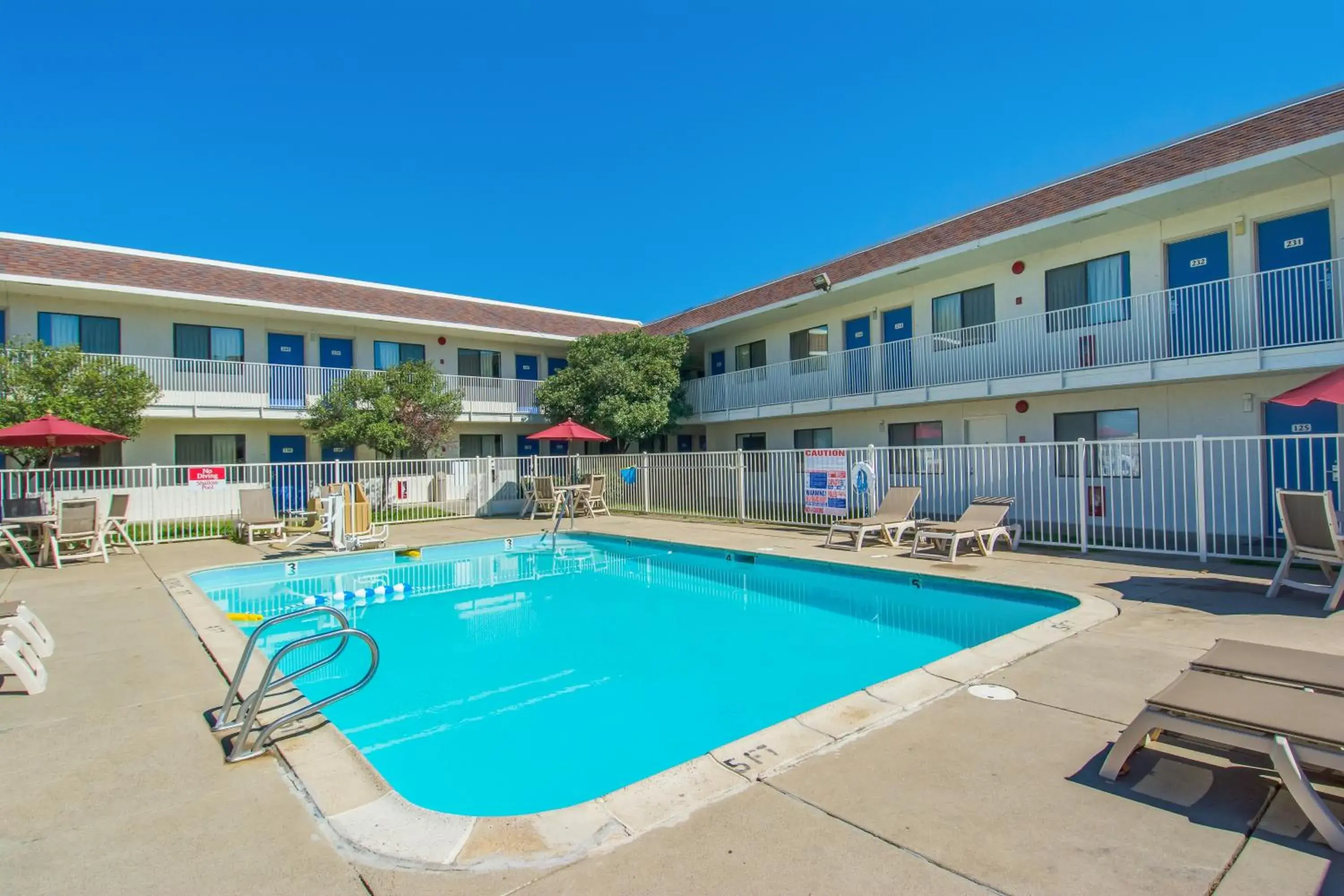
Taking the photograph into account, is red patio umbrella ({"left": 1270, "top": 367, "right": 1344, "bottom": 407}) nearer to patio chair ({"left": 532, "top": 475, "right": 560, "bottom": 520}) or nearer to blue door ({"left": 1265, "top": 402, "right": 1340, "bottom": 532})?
blue door ({"left": 1265, "top": 402, "right": 1340, "bottom": 532})

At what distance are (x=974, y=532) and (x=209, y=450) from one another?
850 inches

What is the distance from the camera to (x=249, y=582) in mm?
10695

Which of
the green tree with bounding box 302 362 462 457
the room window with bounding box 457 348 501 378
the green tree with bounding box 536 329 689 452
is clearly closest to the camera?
the green tree with bounding box 302 362 462 457

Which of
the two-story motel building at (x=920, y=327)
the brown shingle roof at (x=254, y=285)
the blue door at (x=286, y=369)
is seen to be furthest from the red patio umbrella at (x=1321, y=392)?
the blue door at (x=286, y=369)

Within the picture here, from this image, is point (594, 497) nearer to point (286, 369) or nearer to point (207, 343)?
point (286, 369)

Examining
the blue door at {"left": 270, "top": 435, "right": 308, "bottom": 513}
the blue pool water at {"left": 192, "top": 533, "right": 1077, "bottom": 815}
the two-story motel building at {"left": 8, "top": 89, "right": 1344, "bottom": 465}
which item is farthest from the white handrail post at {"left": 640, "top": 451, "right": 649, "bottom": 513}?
the blue door at {"left": 270, "top": 435, "right": 308, "bottom": 513}

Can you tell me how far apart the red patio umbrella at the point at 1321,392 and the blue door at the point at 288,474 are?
17680 millimetres

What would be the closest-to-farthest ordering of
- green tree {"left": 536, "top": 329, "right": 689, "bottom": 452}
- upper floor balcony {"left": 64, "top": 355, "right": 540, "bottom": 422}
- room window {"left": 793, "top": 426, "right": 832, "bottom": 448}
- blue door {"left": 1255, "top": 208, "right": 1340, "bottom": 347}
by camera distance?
blue door {"left": 1255, "top": 208, "right": 1340, "bottom": 347} → upper floor balcony {"left": 64, "top": 355, "right": 540, "bottom": 422} → room window {"left": 793, "top": 426, "right": 832, "bottom": 448} → green tree {"left": 536, "top": 329, "right": 689, "bottom": 452}

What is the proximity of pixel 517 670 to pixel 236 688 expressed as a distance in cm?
274

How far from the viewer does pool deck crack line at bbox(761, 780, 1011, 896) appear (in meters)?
2.39

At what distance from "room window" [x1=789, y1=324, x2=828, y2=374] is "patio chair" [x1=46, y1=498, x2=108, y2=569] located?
17.1 m

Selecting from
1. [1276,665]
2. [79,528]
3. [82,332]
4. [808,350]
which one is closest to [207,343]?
[82,332]

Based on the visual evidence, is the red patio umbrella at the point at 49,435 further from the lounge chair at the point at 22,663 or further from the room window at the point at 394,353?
the room window at the point at 394,353

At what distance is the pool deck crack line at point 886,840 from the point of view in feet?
7.84
